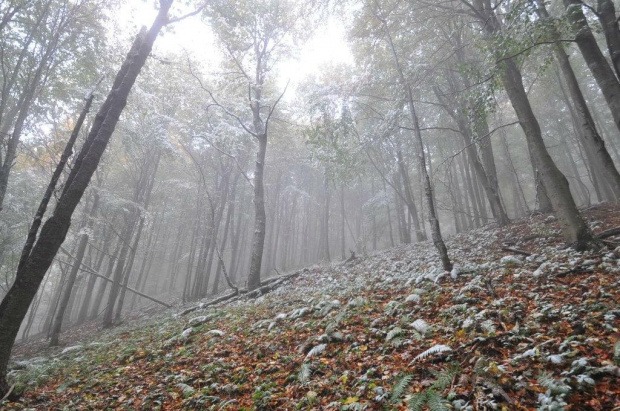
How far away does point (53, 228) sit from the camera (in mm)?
5316

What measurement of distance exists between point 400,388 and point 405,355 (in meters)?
0.94

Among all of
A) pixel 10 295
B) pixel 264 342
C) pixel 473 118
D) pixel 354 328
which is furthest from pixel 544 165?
pixel 10 295

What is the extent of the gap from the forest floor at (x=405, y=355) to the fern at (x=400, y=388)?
2 cm

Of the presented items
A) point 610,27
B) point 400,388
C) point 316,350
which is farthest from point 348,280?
point 610,27

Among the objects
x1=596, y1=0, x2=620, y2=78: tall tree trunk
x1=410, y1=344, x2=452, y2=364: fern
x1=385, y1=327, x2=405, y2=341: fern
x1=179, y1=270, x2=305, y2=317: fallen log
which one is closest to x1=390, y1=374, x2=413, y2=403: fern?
x1=410, y1=344, x2=452, y2=364: fern

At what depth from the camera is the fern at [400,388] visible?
3.34 m

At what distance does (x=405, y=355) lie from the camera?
14.0 feet

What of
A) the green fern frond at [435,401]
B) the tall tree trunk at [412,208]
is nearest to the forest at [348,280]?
the green fern frond at [435,401]

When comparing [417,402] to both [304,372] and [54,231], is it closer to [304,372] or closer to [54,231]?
[304,372]

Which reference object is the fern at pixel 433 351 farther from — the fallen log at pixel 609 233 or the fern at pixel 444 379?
the fallen log at pixel 609 233

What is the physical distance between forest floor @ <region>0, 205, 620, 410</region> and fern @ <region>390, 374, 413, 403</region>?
0.05ft

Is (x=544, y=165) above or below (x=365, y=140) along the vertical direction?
below

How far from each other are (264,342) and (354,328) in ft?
6.16

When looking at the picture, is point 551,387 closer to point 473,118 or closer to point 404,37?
point 473,118
